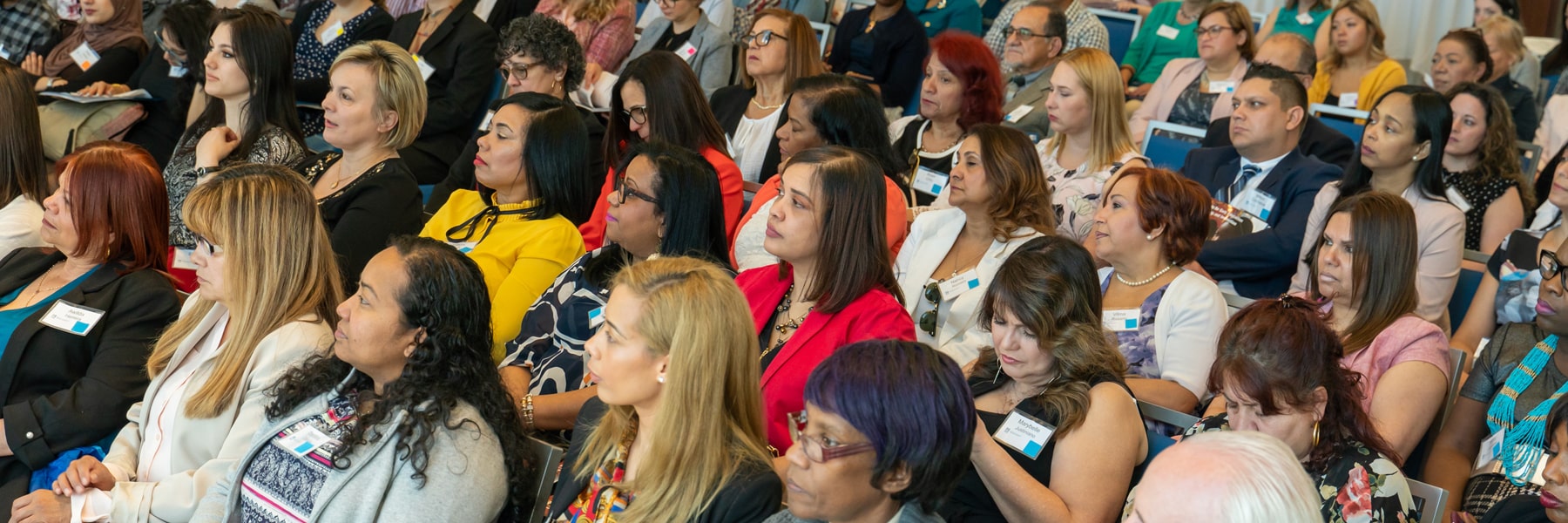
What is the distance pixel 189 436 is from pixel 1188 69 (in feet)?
14.8

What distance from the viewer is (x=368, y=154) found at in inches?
154

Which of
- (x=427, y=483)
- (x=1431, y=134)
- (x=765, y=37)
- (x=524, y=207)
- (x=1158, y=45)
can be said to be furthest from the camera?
(x=1158, y=45)

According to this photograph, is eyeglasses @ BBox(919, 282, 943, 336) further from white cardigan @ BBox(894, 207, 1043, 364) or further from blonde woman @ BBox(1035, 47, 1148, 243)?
blonde woman @ BBox(1035, 47, 1148, 243)

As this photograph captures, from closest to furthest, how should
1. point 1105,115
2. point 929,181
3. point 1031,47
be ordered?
point 1105,115 → point 929,181 → point 1031,47

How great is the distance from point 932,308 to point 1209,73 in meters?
2.84

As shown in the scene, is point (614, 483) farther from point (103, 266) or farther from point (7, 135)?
point (7, 135)

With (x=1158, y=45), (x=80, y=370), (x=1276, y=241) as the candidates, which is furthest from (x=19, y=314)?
(x=1158, y=45)

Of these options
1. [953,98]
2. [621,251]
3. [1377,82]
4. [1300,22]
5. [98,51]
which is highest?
[98,51]

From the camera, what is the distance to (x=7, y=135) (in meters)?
3.78

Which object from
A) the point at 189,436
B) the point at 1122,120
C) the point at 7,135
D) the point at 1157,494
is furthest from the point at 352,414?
the point at 1122,120

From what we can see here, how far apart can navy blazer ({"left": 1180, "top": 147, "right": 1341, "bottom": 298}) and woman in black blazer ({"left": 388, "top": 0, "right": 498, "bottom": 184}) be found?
9.89 ft

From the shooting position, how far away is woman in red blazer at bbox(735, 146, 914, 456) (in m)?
2.74

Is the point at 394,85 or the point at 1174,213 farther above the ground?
the point at 394,85

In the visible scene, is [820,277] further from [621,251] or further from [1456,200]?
[1456,200]
